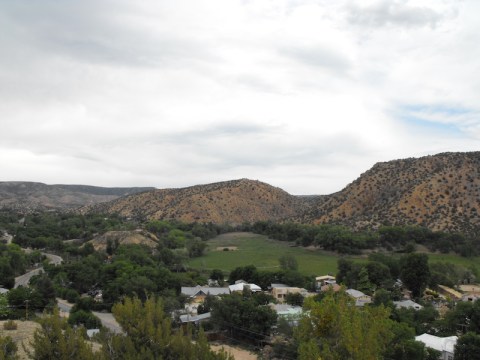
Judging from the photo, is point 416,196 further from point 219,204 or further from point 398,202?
point 219,204

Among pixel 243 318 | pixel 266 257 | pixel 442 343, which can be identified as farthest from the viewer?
pixel 266 257

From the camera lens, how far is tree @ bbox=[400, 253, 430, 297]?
141 feet

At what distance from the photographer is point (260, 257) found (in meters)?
67.1

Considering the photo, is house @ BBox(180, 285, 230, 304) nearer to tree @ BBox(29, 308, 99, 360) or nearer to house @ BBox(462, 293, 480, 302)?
house @ BBox(462, 293, 480, 302)

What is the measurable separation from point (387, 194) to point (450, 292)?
42643 mm

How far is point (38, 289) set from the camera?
39656mm

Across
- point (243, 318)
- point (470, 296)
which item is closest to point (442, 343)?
point (243, 318)

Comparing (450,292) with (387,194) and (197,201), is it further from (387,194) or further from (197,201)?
(197,201)

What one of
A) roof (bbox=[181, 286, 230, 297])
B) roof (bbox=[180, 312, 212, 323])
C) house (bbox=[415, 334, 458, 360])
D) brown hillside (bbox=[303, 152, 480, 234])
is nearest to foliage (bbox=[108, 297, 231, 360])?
house (bbox=[415, 334, 458, 360])

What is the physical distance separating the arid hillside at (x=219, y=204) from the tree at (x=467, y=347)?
8909cm

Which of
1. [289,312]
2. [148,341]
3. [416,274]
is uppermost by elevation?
[148,341]

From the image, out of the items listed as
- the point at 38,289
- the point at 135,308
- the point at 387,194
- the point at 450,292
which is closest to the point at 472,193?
the point at 387,194

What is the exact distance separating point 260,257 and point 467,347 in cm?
4430

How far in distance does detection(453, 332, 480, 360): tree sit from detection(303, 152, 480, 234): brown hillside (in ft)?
167
